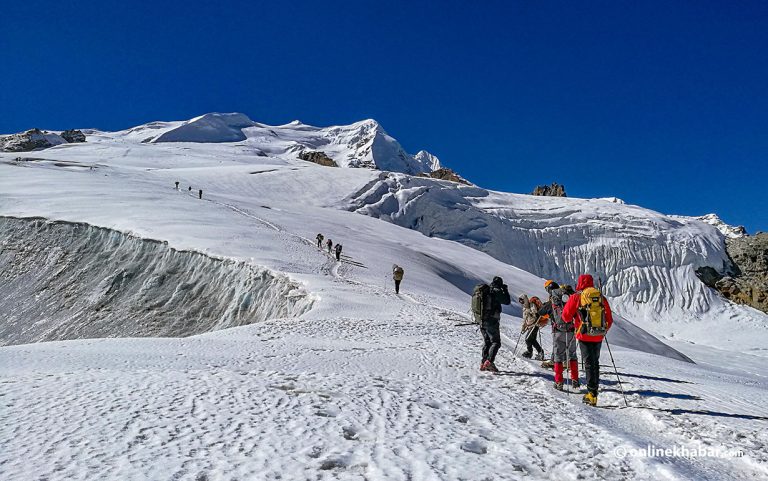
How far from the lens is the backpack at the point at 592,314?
6906 millimetres

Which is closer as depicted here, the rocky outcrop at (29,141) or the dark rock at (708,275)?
the dark rock at (708,275)

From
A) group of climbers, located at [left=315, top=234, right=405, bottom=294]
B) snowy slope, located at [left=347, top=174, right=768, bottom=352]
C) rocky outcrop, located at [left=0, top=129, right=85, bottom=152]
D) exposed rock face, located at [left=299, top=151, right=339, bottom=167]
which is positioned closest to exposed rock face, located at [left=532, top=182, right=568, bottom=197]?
snowy slope, located at [left=347, top=174, right=768, bottom=352]

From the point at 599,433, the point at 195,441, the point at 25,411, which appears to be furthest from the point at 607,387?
A: the point at 25,411

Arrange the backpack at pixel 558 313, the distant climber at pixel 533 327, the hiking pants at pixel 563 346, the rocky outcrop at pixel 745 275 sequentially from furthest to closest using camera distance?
the rocky outcrop at pixel 745 275
the distant climber at pixel 533 327
the backpack at pixel 558 313
the hiking pants at pixel 563 346

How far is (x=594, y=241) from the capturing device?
76.9 metres

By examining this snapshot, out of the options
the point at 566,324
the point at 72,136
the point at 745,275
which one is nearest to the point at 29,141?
the point at 72,136

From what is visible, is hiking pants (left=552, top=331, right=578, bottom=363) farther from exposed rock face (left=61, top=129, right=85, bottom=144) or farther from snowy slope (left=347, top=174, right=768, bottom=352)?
exposed rock face (left=61, top=129, right=85, bottom=144)

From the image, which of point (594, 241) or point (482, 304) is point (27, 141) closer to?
point (594, 241)

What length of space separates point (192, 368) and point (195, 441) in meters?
3.04

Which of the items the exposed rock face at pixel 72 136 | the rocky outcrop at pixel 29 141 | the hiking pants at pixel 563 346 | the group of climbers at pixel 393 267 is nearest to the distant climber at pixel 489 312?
the hiking pants at pixel 563 346

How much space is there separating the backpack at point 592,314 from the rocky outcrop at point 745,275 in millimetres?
76813

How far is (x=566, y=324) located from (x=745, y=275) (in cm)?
8131

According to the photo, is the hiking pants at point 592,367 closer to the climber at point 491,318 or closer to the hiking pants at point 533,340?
the climber at point 491,318

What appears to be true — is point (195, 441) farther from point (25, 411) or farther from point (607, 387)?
point (607, 387)
